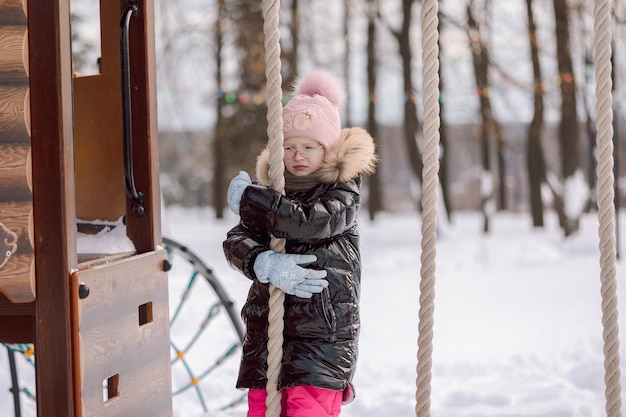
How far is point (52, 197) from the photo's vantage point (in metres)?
2.32

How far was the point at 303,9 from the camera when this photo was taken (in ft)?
49.4

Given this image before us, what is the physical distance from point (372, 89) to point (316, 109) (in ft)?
42.0

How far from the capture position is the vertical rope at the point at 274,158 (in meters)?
2.27

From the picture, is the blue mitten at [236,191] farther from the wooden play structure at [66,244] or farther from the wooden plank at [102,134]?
the wooden plank at [102,134]

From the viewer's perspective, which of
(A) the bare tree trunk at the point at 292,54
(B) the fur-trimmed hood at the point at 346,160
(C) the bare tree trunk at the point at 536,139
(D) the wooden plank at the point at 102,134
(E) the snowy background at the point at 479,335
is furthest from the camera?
(A) the bare tree trunk at the point at 292,54

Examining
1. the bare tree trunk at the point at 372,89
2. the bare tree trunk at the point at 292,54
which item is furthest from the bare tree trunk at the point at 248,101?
the bare tree trunk at the point at 372,89

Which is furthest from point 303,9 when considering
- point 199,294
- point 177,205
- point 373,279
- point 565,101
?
point 177,205

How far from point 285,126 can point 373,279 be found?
6429 mm

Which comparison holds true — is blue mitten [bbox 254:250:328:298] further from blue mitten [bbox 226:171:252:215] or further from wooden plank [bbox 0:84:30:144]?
wooden plank [bbox 0:84:30:144]

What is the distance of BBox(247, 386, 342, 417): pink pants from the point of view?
8.11ft

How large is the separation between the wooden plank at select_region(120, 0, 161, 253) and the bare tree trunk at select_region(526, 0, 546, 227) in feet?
32.5

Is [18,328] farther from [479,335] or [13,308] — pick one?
[479,335]

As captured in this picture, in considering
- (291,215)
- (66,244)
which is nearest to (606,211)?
(291,215)

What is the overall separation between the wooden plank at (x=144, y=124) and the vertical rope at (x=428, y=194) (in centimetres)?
110
